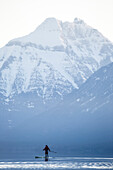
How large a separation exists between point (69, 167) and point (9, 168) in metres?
13.4

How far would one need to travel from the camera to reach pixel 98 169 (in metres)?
126

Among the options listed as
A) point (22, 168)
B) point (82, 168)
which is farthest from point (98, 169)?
point (22, 168)

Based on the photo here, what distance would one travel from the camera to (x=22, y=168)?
13262cm

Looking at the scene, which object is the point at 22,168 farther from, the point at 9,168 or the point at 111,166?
the point at 111,166

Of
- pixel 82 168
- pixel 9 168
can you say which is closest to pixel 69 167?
pixel 82 168

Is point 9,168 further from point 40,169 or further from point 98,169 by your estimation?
point 98,169

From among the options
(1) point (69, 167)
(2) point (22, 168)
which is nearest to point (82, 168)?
(1) point (69, 167)

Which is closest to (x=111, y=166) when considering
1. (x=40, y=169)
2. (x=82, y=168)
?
(x=82, y=168)

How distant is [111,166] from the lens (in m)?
133

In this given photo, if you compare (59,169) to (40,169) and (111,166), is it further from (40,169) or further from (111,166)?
(111,166)

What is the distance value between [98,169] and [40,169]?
41.9 ft

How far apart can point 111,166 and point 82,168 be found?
23.8 ft

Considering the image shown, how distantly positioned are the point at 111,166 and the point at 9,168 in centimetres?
2273

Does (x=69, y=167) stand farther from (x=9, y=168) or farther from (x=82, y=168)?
(x=9, y=168)
